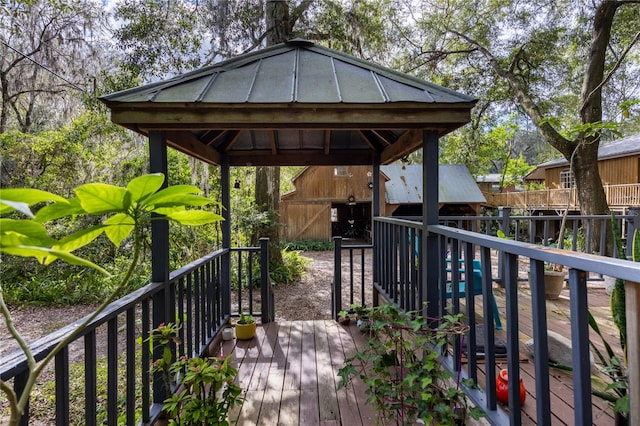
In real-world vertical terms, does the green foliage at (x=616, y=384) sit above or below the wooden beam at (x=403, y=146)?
below

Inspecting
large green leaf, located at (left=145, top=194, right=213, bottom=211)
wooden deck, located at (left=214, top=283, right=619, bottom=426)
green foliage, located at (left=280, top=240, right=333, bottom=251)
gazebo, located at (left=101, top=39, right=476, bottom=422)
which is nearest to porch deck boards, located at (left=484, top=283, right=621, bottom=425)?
wooden deck, located at (left=214, top=283, right=619, bottom=426)

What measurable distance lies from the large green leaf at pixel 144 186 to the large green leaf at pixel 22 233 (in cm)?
21

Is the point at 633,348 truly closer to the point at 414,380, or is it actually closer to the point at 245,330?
the point at 414,380

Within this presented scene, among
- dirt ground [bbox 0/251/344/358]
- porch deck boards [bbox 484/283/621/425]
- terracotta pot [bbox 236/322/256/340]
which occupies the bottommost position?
dirt ground [bbox 0/251/344/358]

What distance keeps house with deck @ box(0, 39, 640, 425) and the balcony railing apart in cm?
1083

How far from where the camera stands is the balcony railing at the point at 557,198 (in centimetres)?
1380

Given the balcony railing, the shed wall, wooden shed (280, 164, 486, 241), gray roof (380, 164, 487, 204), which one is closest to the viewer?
the balcony railing

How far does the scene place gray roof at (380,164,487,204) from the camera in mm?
16750

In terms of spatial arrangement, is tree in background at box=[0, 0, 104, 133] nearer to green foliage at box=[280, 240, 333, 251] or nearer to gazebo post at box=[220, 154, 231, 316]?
gazebo post at box=[220, 154, 231, 316]

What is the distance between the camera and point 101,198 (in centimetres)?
85

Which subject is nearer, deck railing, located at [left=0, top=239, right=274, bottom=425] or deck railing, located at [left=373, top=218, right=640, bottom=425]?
deck railing, located at [left=373, top=218, right=640, bottom=425]

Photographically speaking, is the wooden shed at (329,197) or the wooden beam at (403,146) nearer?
the wooden beam at (403,146)

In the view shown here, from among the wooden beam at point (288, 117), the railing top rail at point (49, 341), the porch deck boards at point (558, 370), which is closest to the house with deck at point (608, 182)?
the porch deck boards at point (558, 370)

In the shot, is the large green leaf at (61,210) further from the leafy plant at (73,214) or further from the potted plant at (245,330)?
the potted plant at (245,330)
